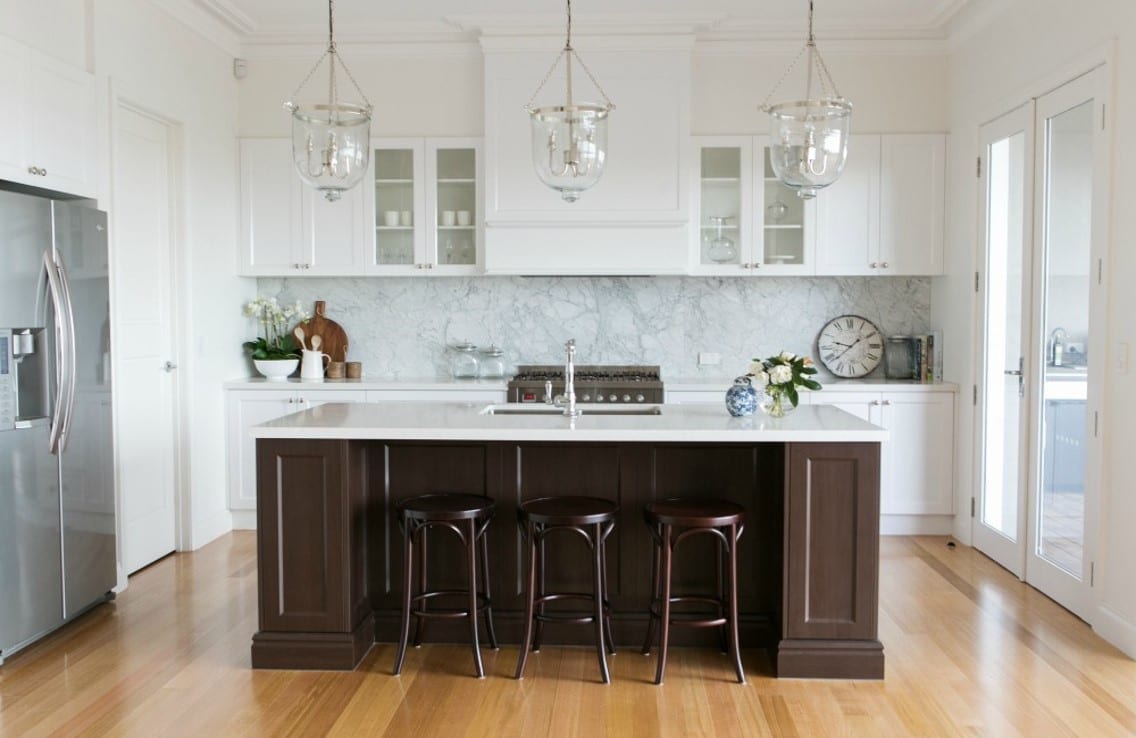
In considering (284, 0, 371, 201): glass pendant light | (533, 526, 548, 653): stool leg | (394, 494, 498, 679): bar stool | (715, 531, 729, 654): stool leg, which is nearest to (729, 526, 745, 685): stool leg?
(715, 531, 729, 654): stool leg

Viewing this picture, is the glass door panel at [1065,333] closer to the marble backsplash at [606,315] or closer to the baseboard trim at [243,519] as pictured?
the marble backsplash at [606,315]

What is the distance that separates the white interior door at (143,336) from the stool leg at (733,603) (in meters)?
2.87

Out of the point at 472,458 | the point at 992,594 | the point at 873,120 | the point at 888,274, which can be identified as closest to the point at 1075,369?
the point at 992,594

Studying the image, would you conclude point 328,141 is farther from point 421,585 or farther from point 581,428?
point 421,585

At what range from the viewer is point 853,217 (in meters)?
5.82

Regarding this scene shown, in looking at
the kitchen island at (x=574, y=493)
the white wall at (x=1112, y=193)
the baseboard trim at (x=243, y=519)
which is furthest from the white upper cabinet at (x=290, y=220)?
the white wall at (x=1112, y=193)

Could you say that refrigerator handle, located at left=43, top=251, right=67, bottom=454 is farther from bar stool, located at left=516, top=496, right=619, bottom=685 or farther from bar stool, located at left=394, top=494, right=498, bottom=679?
bar stool, located at left=516, top=496, right=619, bottom=685

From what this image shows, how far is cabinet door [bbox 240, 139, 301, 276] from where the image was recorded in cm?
594

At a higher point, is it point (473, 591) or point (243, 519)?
point (473, 591)

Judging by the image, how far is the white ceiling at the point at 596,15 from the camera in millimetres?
5352

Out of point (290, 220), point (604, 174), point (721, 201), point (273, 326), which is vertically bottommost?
point (273, 326)

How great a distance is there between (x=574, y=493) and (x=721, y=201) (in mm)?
2646

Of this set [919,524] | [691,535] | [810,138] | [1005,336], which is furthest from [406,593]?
[919,524]

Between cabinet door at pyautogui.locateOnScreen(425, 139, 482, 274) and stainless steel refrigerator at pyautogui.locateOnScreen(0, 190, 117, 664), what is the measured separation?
2084 mm
